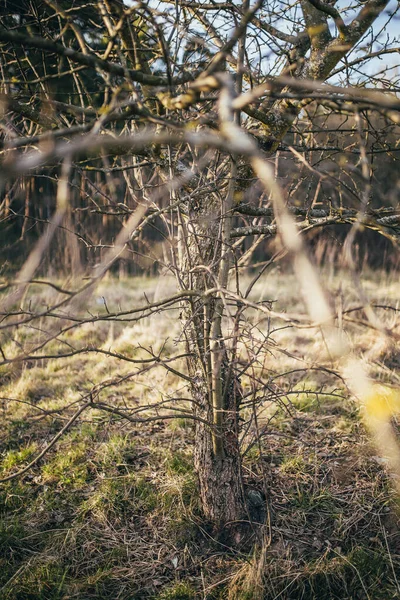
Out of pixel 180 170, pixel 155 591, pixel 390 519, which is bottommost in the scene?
pixel 155 591

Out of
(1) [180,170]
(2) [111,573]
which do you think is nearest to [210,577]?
(2) [111,573]

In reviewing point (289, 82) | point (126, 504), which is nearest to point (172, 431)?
point (126, 504)

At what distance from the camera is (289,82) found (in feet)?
3.89

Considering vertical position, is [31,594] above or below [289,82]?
below

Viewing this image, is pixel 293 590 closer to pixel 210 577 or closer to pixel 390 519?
pixel 210 577

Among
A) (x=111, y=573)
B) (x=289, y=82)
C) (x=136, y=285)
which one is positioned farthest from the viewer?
(x=136, y=285)

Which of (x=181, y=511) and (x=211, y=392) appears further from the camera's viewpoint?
(x=181, y=511)

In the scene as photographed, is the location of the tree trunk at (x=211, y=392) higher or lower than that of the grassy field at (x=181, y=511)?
higher

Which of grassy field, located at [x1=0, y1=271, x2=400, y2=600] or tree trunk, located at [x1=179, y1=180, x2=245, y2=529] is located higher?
tree trunk, located at [x1=179, y1=180, x2=245, y2=529]

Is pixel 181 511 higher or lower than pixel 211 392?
lower

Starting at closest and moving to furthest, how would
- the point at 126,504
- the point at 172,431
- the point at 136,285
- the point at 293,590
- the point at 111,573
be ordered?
1. the point at 293,590
2. the point at 111,573
3. the point at 126,504
4. the point at 172,431
5. the point at 136,285

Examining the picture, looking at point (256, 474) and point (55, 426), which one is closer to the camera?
point (256, 474)

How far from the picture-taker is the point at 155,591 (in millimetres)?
2258

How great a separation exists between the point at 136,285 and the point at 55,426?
533 centimetres
